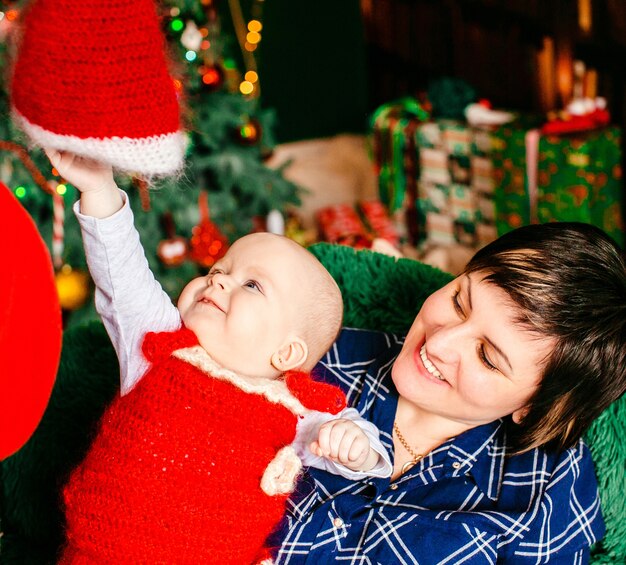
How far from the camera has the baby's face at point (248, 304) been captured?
1.03 metres

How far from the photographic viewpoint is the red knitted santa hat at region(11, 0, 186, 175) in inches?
25.5

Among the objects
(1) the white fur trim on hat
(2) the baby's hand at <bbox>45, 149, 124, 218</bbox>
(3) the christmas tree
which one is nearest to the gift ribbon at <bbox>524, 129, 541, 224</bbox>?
(3) the christmas tree

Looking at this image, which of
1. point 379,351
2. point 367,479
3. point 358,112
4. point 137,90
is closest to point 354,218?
point 358,112

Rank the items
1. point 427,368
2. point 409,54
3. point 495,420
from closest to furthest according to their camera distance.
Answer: point 427,368 < point 495,420 < point 409,54

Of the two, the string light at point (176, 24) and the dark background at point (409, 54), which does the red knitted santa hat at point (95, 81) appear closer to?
the string light at point (176, 24)

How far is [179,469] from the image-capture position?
3.12ft

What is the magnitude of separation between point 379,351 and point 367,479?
0.27m

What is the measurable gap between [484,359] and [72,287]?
1.70 metres

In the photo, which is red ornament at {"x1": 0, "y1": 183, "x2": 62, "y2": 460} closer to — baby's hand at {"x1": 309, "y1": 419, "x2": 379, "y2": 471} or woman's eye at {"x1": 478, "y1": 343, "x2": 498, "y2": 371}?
baby's hand at {"x1": 309, "y1": 419, "x2": 379, "y2": 471}

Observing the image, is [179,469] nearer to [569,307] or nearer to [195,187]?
[569,307]

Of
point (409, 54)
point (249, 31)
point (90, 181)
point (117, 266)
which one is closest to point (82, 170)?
point (90, 181)

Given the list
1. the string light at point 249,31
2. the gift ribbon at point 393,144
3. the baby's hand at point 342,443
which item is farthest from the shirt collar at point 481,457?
the string light at point 249,31

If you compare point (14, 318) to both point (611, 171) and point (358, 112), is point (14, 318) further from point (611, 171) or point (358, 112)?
point (358, 112)

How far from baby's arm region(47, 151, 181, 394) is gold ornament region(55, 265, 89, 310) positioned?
141 centimetres
